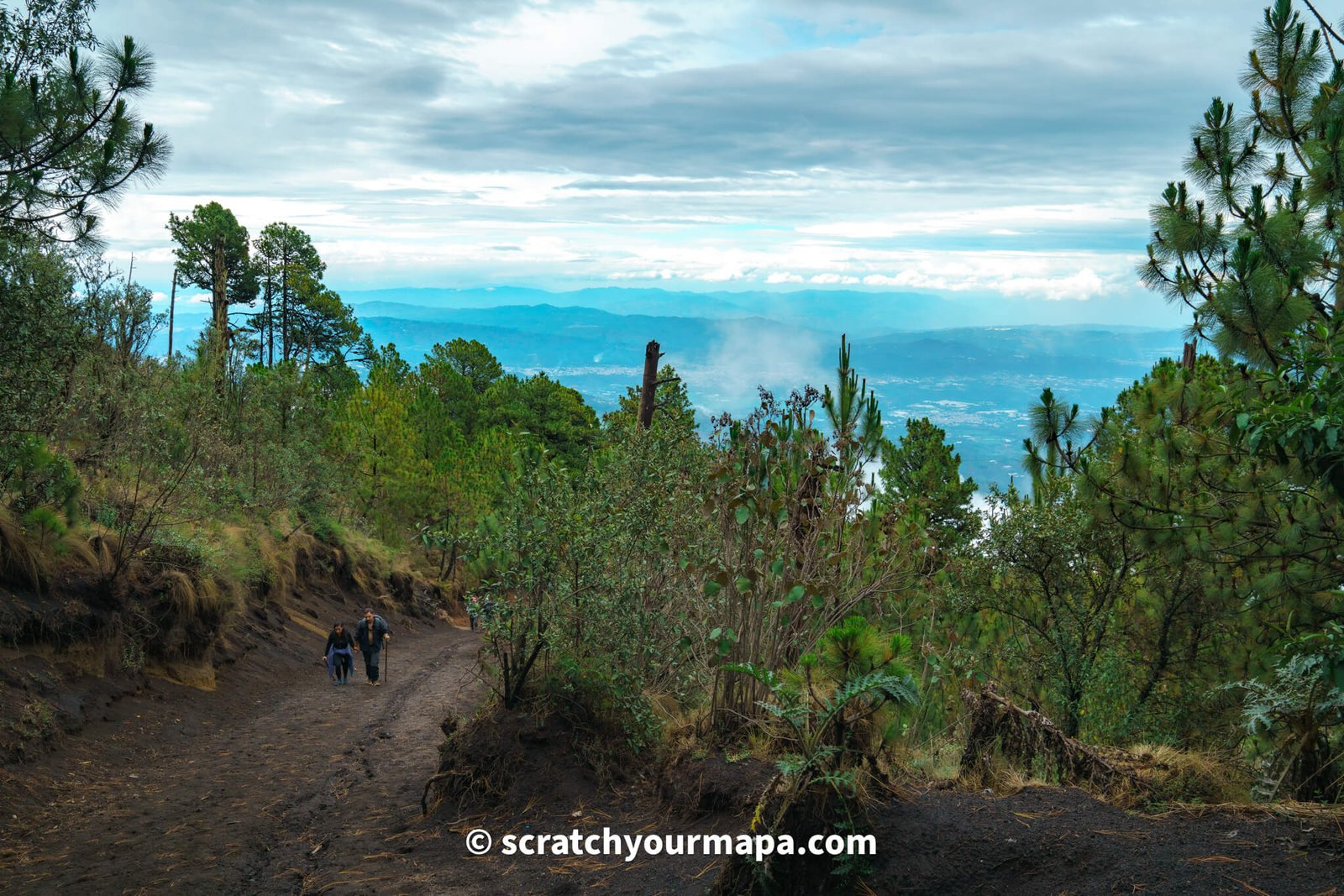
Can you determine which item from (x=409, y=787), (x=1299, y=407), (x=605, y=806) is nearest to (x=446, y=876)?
(x=605, y=806)

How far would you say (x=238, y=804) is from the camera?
9.36m

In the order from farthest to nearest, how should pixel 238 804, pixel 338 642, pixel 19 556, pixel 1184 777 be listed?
pixel 338 642 < pixel 19 556 < pixel 238 804 < pixel 1184 777

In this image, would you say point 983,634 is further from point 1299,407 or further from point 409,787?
point 1299,407

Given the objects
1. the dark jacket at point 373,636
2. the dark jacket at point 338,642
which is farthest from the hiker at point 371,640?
the dark jacket at point 338,642

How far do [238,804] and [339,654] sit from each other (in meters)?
8.18

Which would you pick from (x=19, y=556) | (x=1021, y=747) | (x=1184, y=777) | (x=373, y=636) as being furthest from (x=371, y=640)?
(x=1184, y=777)

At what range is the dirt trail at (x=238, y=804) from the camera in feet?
24.2

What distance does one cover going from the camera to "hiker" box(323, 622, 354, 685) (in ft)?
56.8

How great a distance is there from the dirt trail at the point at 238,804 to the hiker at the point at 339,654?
6.95 ft

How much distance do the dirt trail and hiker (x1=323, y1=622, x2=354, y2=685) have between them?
212 centimetres

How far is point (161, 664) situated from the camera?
45.9 ft

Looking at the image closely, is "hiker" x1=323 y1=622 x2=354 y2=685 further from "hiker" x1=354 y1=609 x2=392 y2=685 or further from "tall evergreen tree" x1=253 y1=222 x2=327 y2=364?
"tall evergreen tree" x1=253 y1=222 x2=327 y2=364

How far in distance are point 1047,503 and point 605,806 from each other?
7.33 metres

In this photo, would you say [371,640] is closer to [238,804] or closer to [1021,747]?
[238,804]
